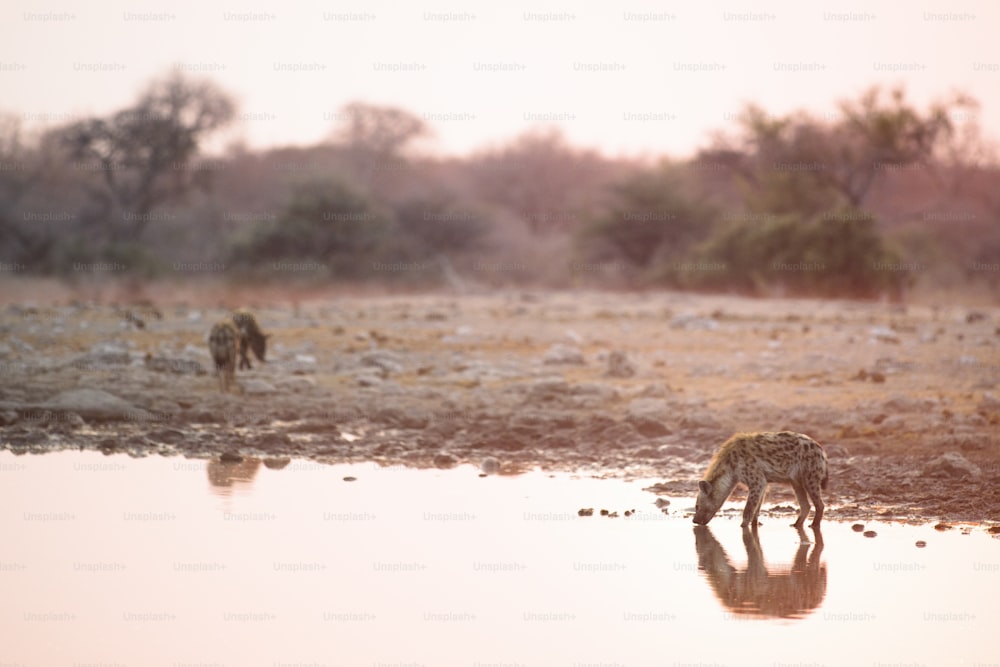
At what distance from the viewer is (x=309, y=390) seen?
16797 mm

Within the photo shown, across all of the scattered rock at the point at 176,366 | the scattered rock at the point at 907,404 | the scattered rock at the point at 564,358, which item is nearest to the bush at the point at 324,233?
the scattered rock at the point at 564,358

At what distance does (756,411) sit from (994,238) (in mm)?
31005

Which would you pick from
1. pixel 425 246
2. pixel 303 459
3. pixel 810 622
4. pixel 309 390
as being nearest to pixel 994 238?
pixel 425 246

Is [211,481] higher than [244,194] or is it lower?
lower

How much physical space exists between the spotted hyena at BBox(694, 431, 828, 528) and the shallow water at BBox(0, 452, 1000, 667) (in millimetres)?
206

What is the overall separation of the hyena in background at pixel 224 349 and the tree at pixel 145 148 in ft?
94.3

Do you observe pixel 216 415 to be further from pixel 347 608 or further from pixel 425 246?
pixel 425 246

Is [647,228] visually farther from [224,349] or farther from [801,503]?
[801,503]

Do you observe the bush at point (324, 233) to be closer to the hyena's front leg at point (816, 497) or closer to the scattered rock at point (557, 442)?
the scattered rock at point (557, 442)

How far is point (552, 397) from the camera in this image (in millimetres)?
15828

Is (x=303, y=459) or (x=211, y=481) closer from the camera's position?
(x=211, y=481)

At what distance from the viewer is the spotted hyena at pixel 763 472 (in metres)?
10.5

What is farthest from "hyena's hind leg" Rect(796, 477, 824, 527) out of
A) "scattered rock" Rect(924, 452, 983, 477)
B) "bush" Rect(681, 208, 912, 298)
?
"bush" Rect(681, 208, 912, 298)

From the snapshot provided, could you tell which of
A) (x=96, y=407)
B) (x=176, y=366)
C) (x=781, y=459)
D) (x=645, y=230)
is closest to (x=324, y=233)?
(x=645, y=230)
